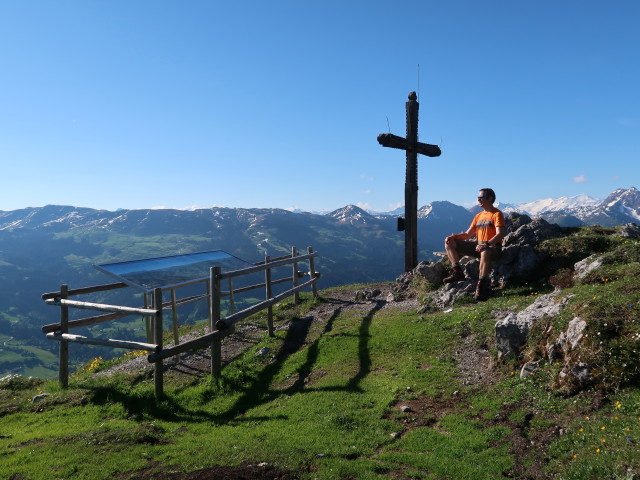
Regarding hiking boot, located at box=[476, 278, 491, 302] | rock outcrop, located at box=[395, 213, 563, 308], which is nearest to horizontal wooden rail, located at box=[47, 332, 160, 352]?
rock outcrop, located at box=[395, 213, 563, 308]

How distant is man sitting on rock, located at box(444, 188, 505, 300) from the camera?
49.0 ft

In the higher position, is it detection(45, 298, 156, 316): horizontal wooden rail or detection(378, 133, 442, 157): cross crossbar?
detection(378, 133, 442, 157): cross crossbar

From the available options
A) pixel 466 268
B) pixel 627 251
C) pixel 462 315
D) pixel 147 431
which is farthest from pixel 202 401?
pixel 627 251

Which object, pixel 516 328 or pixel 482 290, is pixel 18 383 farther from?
pixel 482 290

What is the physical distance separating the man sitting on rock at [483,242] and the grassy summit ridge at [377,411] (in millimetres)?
1217

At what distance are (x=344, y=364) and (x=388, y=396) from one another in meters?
2.69

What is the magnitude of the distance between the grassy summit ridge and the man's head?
3.52 m

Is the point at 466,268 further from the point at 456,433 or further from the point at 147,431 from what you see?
the point at 147,431

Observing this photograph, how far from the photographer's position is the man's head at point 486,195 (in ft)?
50.6

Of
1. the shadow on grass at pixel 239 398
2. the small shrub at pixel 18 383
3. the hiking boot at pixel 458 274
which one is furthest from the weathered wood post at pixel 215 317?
the hiking boot at pixel 458 274

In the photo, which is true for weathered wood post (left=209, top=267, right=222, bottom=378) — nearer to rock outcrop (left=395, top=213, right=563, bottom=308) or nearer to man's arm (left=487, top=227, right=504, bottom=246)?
rock outcrop (left=395, top=213, right=563, bottom=308)

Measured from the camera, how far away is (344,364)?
1216 cm

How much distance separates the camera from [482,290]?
15.2 metres

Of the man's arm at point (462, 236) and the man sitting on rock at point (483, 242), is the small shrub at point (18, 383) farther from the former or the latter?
the man's arm at point (462, 236)
